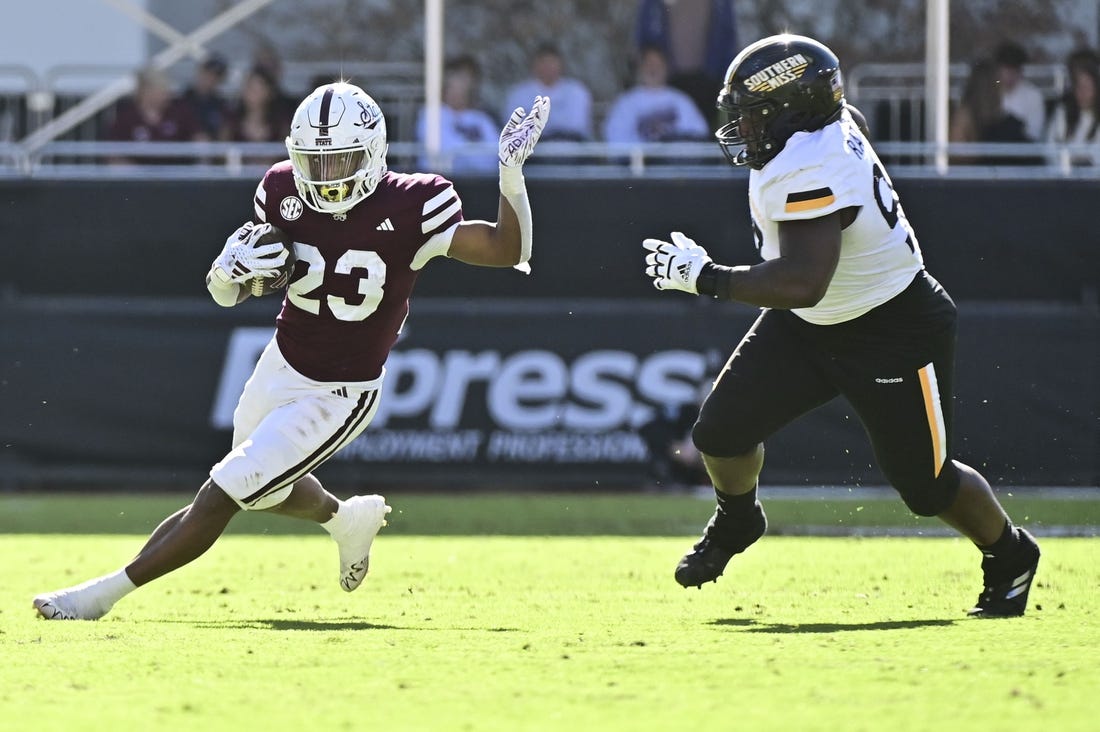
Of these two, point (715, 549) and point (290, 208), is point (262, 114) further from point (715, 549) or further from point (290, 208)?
point (715, 549)

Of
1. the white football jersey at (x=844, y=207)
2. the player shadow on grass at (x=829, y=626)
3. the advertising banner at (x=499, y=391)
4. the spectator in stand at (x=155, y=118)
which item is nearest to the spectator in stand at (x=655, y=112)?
the advertising banner at (x=499, y=391)

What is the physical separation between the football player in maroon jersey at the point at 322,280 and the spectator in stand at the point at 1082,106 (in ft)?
21.9

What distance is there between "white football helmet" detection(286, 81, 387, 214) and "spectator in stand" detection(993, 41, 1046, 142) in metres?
6.84

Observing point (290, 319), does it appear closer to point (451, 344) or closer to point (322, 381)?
point (322, 381)

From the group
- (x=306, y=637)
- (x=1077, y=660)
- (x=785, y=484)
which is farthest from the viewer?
(x=785, y=484)

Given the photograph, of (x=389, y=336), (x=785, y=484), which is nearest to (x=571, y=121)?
(x=785, y=484)

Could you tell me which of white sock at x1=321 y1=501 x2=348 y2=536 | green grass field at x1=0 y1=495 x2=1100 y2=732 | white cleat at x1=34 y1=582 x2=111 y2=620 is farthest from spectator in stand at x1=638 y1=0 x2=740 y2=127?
white cleat at x1=34 y1=582 x2=111 y2=620

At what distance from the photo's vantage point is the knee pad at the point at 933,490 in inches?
226

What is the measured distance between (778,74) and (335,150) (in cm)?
152

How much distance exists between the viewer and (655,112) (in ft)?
38.5

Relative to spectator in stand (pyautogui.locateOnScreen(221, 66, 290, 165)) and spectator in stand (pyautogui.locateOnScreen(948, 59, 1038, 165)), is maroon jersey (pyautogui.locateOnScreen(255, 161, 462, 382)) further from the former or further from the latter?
spectator in stand (pyautogui.locateOnScreen(948, 59, 1038, 165))

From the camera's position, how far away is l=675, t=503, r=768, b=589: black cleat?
6.22m

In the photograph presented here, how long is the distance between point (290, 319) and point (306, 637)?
1.33m

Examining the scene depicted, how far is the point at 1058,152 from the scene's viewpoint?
A: 1130 centimetres
